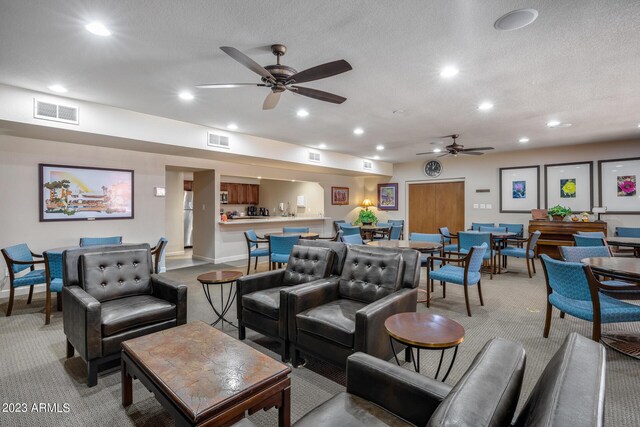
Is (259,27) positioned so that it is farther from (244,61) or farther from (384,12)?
(384,12)

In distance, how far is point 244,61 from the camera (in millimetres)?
2486

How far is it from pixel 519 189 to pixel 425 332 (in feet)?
26.1

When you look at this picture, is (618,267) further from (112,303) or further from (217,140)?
(217,140)

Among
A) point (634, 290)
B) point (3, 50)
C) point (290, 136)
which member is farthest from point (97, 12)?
Answer: point (634, 290)

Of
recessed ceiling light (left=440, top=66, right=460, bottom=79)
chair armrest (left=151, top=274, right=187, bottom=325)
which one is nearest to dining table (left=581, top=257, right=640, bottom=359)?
recessed ceiling light (left=440, top=66, right=460, bottom=79)

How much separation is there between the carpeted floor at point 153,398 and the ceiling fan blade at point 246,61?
248 centimetres

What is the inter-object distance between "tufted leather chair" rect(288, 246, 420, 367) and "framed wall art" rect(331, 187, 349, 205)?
6861 mm

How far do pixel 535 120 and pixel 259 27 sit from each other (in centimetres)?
493

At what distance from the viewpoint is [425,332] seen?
→ 185 cm

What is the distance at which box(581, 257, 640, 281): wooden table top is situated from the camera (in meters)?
2.65

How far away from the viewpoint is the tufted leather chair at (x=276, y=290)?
2.72 meters

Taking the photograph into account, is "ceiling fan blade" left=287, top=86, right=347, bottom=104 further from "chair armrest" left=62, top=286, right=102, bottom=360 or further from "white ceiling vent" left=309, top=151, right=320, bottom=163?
"white ceiling vent" left=309, top=151, right=320, bottom=163

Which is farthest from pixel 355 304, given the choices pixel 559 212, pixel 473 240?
pixel 559 212

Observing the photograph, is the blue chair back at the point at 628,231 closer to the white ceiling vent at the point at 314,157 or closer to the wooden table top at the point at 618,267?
the wooden table top at the point at 618,267
